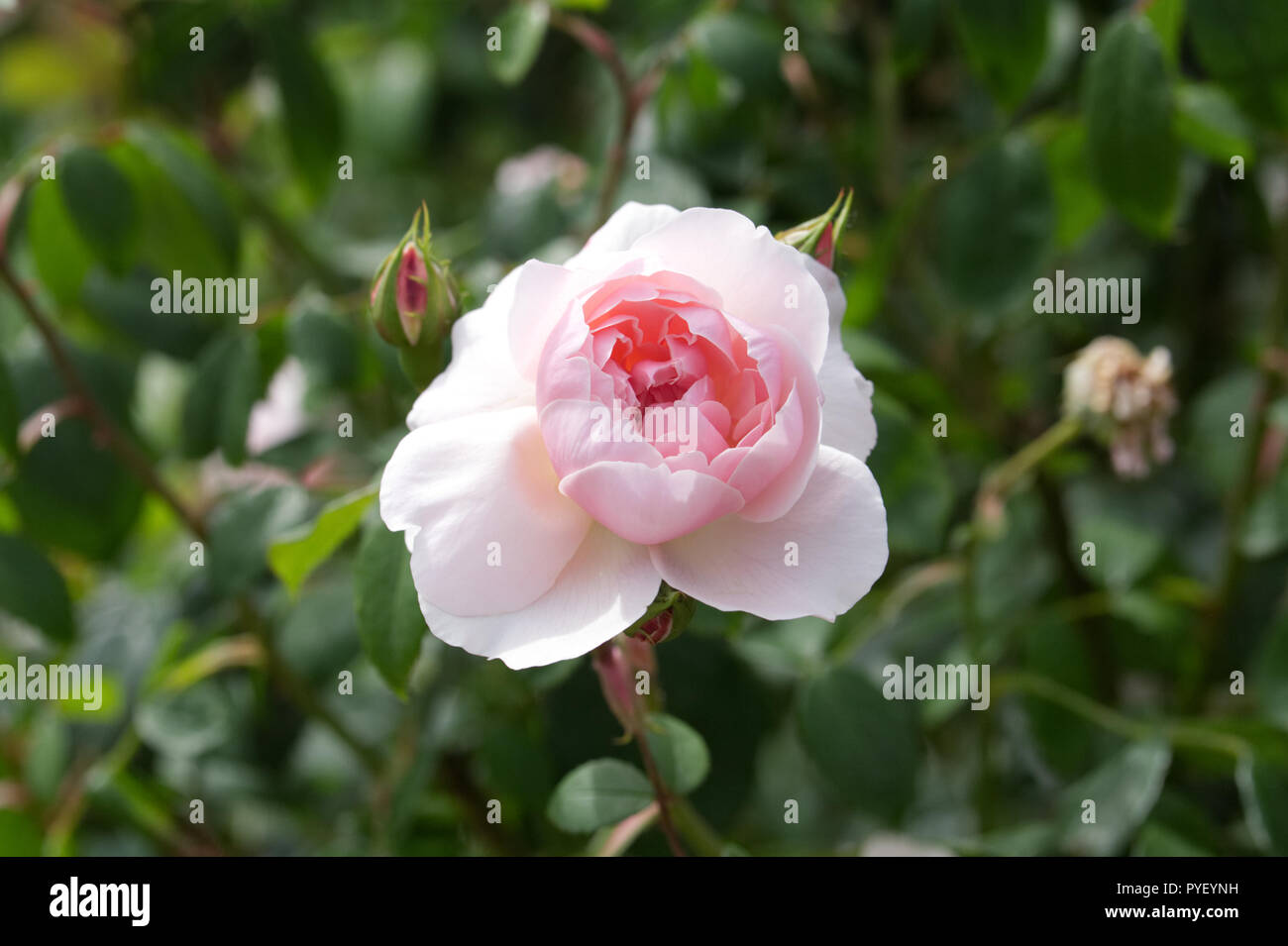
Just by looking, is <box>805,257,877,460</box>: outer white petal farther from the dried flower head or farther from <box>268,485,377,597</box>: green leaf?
the dried flower head

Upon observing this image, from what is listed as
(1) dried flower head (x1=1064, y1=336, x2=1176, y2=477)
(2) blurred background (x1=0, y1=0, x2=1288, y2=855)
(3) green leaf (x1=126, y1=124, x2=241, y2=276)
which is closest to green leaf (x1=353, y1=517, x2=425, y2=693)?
(2) blurred background (x1=0, y1=0, x2=1288, y2=855)

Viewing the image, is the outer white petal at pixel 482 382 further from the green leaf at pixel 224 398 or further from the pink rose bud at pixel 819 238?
the green leaf at pixel 224 398

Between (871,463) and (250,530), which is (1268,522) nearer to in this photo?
(871,463)

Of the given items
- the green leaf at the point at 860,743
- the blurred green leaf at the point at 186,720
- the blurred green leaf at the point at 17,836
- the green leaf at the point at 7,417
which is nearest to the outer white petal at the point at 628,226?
the green leaf at the point at 860,743

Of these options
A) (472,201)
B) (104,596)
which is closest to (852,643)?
(104,596)

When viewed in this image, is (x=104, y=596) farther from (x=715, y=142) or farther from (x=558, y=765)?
(x=715, y=142)
